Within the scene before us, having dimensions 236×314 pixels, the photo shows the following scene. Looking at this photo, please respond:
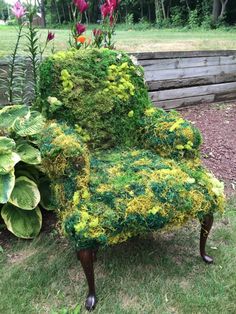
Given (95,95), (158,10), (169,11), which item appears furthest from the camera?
(169,11)

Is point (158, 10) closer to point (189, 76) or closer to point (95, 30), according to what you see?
point (189, 76)

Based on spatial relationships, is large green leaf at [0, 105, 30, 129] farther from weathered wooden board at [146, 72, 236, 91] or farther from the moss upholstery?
weathered wooden board at [146, 72, 236, 91]

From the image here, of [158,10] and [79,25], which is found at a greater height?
[79,25]

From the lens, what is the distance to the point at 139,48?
5.75 metres

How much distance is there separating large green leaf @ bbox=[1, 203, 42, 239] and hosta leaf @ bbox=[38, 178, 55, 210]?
5.3 inches

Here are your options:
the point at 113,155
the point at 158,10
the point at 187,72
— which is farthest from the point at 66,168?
the point at 158,10

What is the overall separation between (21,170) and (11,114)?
15.3 inches

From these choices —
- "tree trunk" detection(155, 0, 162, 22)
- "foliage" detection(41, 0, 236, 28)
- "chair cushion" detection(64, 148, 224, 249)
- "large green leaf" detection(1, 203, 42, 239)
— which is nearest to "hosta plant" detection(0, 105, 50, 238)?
"large green leaf" detection(1, 203, 42, 239)

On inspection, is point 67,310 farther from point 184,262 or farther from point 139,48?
point 139,48

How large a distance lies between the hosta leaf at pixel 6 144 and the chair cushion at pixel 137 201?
57cm

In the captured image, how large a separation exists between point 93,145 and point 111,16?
1.11 metres

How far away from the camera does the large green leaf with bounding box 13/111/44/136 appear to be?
8.62 feet

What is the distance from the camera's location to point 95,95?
2.67 metres

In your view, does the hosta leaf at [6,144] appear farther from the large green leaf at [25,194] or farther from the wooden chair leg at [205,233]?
the wooden chair leg at [205,233]
